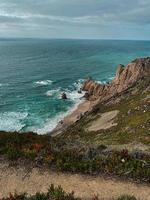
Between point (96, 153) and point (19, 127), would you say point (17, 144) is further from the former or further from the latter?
point (19, 127)

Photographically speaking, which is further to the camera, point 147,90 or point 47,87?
point 47,87

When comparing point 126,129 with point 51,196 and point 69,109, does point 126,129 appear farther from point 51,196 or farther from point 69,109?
point 69,109

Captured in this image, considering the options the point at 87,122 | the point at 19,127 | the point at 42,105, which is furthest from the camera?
the point at 42,105

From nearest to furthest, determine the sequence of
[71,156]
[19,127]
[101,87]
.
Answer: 1. [71,156]
2. [19,127]
3. [101,87]

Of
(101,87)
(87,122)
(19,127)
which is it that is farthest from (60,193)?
(101,87)

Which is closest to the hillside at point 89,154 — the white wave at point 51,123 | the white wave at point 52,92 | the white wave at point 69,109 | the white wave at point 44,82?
the white wave at point 51,123

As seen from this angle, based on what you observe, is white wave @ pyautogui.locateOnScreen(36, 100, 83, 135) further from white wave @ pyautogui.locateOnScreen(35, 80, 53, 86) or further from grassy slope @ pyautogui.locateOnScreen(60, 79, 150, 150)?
white wave @ pyautogui.locateOnScreen(35, 80, 53, 86)

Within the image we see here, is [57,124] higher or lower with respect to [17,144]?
lower
